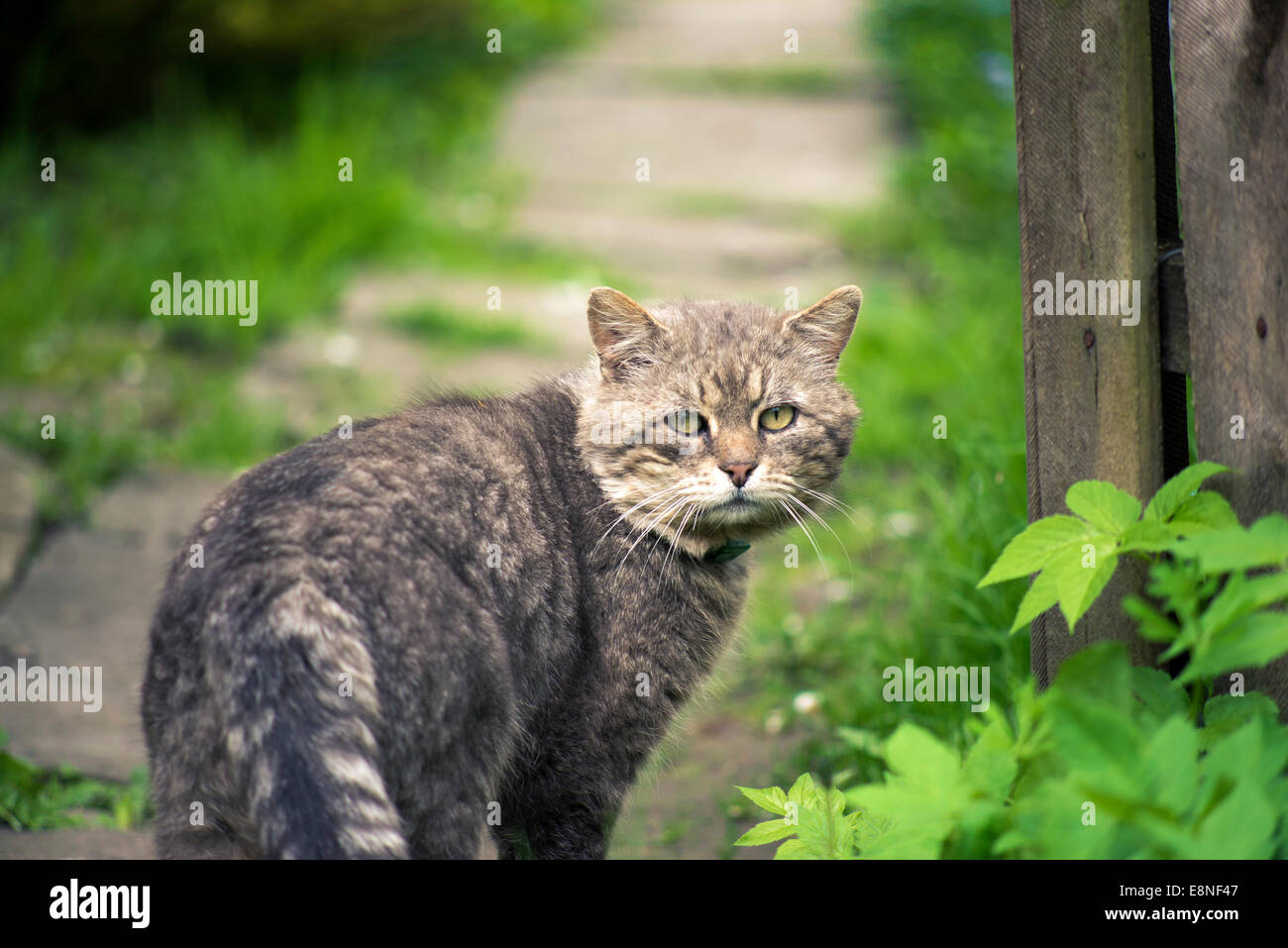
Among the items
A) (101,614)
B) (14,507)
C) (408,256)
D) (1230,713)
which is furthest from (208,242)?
(1230,713)

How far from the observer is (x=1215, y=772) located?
169 cm

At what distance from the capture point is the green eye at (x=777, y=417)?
9.82ft

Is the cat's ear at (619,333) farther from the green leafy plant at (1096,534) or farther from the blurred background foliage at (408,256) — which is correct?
the green leafy plant at (1096,534)

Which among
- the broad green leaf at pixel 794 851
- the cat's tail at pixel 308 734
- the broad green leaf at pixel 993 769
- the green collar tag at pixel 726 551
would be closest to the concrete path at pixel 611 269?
the green collar tag at pixel 726 551

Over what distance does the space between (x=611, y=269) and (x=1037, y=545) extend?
472 cm

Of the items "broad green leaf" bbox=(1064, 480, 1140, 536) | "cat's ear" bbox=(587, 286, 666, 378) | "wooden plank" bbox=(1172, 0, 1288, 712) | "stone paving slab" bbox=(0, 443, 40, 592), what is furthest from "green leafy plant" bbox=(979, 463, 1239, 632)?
"stone paving slab" bbox=(0, 443, 40, 592)

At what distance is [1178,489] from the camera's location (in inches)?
82.1

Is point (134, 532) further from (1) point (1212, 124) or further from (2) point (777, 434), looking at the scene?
(1) point (1212, 124)

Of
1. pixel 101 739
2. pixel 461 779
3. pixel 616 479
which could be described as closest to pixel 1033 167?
pixel 616 479

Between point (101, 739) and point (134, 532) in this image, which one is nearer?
point (101, 739)

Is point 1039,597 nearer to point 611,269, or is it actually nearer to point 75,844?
point 75,844

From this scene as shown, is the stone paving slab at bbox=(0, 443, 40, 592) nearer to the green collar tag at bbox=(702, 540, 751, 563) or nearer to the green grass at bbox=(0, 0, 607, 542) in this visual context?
the green grass at bbox=(0, 0, 607, 542)

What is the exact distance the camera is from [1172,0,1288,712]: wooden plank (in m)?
2.09

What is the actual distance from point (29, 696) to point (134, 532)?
0.97 meters
